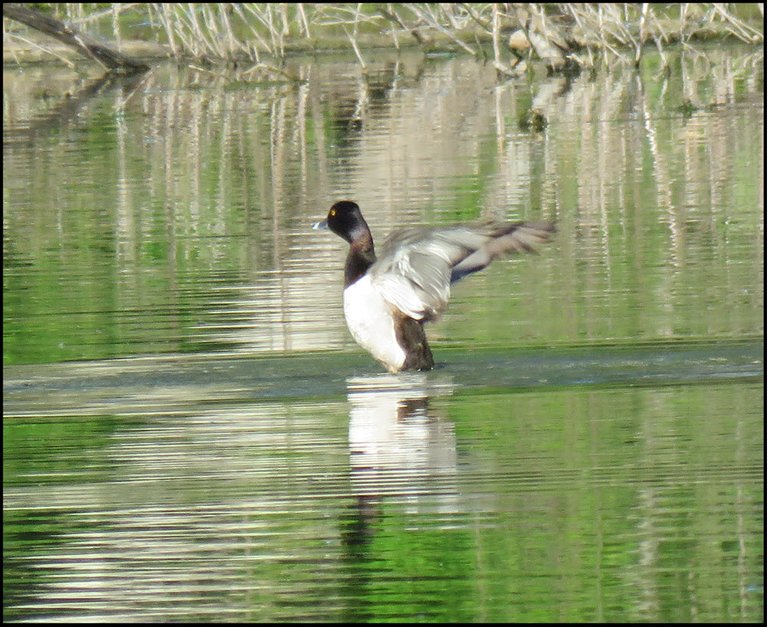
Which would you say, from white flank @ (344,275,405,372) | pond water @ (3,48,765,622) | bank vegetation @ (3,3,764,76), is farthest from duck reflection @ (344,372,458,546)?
bank vegetation @ (3,3,764,76)

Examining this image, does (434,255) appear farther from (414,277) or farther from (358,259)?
(358,259)

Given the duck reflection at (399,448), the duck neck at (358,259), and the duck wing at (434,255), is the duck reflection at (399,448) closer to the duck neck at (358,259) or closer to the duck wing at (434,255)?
the duck wing at (434,255)

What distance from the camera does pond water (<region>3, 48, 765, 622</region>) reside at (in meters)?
5.53

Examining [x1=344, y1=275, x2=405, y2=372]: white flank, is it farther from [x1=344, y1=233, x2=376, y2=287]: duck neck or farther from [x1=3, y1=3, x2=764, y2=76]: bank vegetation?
[x1=3, y1=3, x2=764, y2=76]: bank vegetation

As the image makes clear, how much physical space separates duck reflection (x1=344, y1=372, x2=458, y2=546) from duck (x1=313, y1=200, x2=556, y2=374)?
15cm

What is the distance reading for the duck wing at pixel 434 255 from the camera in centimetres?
837

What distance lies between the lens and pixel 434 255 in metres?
8.45

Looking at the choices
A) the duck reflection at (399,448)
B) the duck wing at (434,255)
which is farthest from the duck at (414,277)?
the duck reflection at (399,448)

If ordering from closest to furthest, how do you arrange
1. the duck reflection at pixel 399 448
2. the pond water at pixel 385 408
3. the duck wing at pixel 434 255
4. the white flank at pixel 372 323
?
1. the pond water at pixel 385 408
2. the duck reflection at pixel 399 448
3. the duck wing at pixel 434 255
4. the white flank at pixel 372 323

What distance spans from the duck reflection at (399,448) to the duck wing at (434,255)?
1.21ft

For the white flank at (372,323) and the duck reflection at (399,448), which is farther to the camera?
the white flank at (372,323)

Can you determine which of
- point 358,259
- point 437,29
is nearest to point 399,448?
point 358,259

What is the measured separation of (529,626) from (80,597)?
1352 millimetres

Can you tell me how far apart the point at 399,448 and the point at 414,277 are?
1425 millimetres
